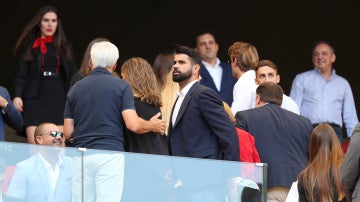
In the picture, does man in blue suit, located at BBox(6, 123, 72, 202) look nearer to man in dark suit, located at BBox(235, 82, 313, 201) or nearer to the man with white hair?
the man with white hair

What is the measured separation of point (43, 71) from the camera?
1179cm

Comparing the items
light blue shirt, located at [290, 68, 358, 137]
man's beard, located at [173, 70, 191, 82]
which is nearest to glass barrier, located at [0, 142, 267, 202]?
man's beard, located at [173, 70, 191, 82]

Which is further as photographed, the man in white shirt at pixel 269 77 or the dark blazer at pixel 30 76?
the dark blazer at pixel 30 76

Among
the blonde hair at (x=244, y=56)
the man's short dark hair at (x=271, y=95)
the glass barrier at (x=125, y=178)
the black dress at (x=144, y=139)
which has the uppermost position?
the blonde hair at (x=244, y=56)

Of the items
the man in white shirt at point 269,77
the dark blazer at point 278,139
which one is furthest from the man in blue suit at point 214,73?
the dark blazer at point 278,139

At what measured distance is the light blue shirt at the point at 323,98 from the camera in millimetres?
12875

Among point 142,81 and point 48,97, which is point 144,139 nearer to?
point 142,81

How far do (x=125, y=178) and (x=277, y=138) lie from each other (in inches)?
66.2

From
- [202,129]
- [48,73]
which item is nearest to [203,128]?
[202,129]

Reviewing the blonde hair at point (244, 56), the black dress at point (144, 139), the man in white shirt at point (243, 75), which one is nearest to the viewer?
the black dress at point (144, 139)

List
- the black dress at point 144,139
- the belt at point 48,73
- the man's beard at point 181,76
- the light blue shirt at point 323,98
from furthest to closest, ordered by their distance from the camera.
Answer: the light blue shirt at point 323,98, the belt at point 48,73, the man's beard at point 181,76, the black dress at point 144,139

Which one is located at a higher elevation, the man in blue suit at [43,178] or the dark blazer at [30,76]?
the dark blazer at [30,76]

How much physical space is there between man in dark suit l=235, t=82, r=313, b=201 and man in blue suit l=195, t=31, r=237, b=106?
2.27m

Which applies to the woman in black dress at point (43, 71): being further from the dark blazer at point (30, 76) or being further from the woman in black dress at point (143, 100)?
the woman in black dress at point (143, 100)
